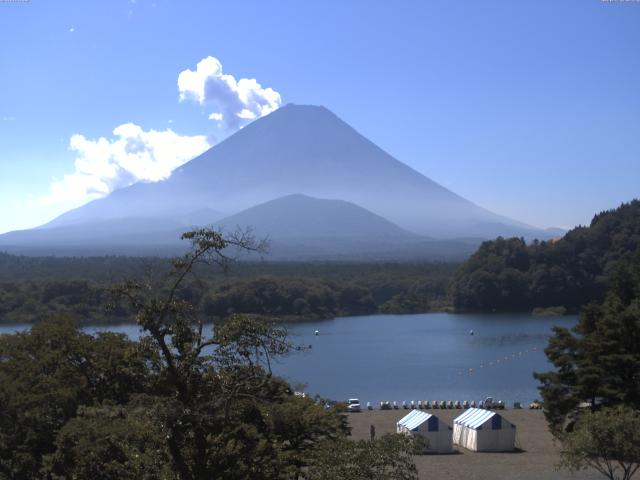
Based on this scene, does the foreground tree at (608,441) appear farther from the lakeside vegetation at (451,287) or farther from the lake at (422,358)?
the lakeside vegetation at (451,287)

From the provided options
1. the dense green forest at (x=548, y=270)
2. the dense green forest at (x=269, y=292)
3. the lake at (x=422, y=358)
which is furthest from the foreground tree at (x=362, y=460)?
the dense green forest at (x=548, y=270)

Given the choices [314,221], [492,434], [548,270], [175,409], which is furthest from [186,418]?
[314,221]

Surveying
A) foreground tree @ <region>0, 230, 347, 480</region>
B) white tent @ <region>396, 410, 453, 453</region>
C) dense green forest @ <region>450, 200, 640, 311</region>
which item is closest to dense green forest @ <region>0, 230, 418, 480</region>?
foreground tree @ <region>0, 230, 347, 480</region>

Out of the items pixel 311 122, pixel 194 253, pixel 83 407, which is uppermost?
pixel 311 122

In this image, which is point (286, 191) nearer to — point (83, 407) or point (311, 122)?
point (311, 122)

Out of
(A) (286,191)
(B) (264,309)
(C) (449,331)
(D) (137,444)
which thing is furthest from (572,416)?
(A) (286,191)

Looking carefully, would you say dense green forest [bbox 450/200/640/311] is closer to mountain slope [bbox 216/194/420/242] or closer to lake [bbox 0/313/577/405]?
lake [bbox 0/313/577/405]

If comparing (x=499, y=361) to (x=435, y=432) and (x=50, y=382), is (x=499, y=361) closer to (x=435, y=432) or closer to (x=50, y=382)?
(x=435, y=432)
